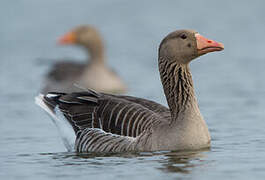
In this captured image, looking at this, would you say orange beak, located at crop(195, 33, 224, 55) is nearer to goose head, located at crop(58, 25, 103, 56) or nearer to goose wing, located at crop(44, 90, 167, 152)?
goose wing, located at crop(44, 90, 167, 152)

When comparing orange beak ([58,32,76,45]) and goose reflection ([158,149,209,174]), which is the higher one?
orange beak ([58,32,76,45])

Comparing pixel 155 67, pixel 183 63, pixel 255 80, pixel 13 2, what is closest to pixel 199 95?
pixel 255 80

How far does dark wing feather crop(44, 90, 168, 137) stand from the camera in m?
11.0

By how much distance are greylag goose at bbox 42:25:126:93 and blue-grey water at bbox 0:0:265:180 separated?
416 mm

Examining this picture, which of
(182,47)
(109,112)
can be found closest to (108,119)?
(109,112)

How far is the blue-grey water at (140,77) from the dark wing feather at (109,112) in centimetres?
48

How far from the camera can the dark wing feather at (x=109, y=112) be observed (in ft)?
36.0

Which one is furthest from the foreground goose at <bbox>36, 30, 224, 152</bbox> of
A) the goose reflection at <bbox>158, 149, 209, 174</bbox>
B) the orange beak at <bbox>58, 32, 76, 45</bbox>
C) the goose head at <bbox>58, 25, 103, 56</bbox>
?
the goose head at <bbox>58, 25, 103, 56</bbox>

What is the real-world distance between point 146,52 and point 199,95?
6.76 metres

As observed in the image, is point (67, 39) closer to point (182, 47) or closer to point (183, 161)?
point (182, 47)

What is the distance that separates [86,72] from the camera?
22.3 m

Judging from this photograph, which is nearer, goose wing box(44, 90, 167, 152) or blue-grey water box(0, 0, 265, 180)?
blue-grey water box(0, 0, 265, 180)

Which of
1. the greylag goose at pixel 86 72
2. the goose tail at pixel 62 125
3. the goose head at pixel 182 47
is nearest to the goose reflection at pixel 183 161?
the goose head at pixel 182 47

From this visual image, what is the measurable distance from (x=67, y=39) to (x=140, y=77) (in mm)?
3091
